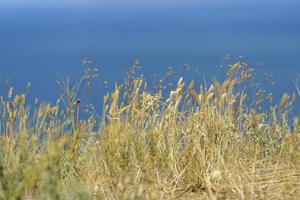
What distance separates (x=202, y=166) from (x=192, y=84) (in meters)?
0.60

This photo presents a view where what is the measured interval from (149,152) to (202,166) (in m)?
0.42

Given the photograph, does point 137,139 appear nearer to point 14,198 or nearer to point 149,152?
point 149,152

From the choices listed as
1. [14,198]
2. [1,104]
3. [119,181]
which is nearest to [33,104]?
[1,104]

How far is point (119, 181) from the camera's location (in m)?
4.04

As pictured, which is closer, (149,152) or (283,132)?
(149,152)

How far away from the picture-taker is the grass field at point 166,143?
405 cm

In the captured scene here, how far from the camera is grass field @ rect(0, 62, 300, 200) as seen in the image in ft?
13.3

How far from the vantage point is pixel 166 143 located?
4559mm

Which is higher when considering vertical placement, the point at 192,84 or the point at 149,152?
the point at 192,84

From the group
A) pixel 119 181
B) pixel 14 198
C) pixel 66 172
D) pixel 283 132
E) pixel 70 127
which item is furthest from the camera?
pixel 283 132

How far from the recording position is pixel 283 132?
518 cm

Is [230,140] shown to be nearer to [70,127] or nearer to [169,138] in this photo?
[169,138]

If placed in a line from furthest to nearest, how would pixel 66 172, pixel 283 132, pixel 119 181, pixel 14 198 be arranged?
1. pixel 283 132
2. pixel 66 172
3. pixel 119 181
4. pixel 14 198

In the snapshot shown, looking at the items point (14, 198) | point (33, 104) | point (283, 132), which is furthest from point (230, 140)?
point (14, 198)
